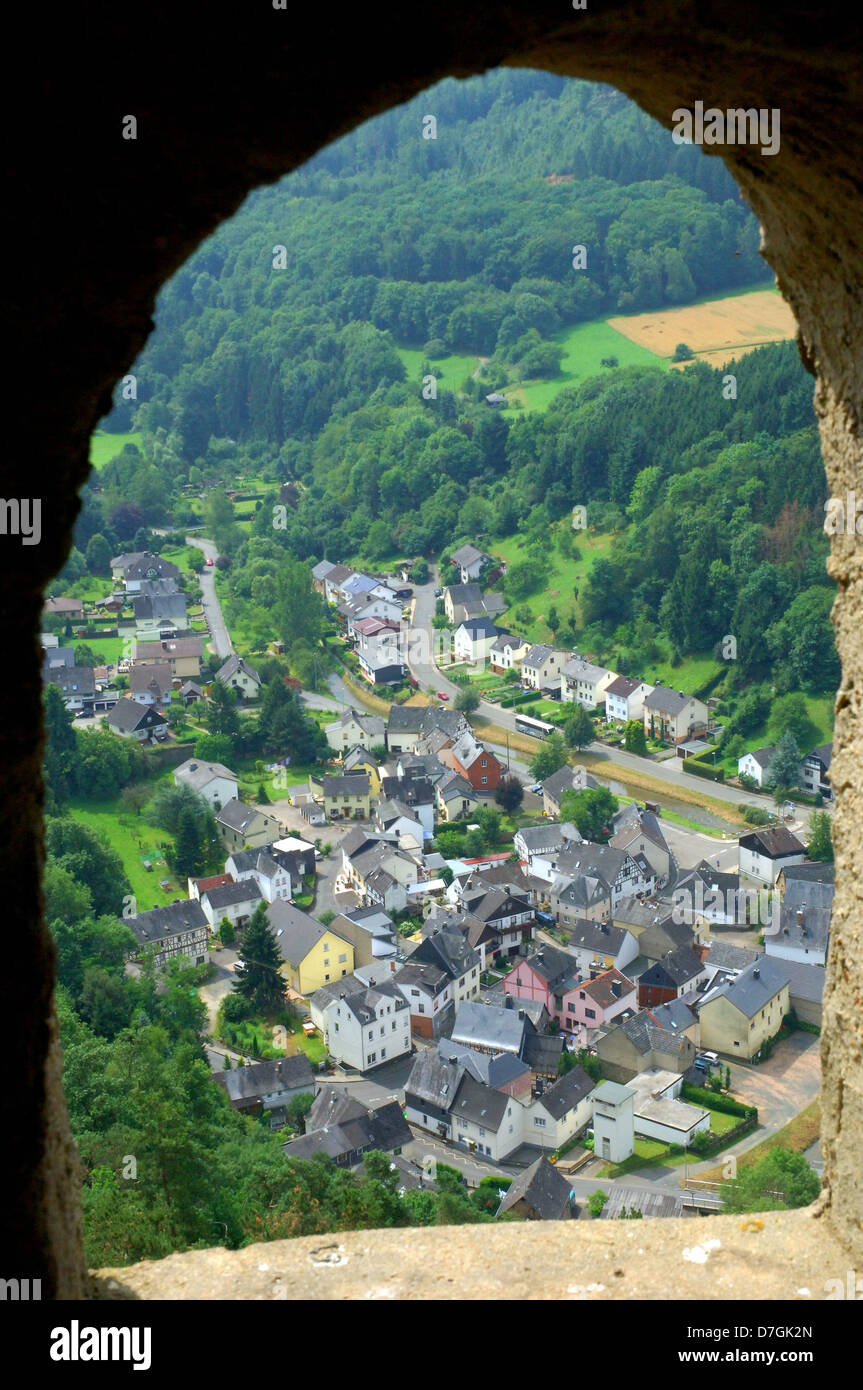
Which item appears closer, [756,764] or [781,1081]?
[781,1081]

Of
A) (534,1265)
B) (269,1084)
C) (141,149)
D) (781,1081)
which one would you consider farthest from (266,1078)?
(141,149)

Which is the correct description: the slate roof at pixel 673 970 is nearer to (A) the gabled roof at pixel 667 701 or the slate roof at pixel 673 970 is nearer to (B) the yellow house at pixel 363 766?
(B) the yellow house at pixel 363 766

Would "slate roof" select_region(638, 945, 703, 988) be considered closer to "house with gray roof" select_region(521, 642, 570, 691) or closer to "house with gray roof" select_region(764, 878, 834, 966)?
"house with gray roof" select_region(764, 878, 834, 966)

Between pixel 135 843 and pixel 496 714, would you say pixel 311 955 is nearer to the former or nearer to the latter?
pixel 135 843

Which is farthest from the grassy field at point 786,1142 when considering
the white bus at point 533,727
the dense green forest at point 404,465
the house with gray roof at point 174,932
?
the white bus at point 533,727

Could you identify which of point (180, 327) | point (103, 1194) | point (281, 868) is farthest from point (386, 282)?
point (103, 1194)
